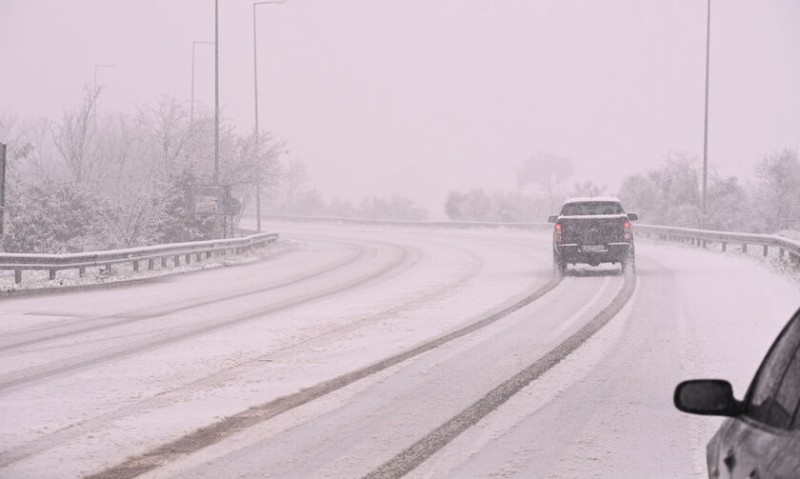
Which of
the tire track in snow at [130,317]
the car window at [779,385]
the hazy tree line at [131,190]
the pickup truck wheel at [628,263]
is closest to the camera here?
the car window at [779,385]

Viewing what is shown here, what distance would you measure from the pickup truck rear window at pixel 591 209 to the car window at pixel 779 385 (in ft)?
60.8

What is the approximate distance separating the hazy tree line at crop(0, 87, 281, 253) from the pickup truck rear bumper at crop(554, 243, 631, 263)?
14647mm

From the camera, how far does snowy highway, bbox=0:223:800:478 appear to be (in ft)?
20.2

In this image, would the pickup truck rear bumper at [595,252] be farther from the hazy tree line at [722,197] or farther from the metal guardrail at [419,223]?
the metal guardrail at [419,223]

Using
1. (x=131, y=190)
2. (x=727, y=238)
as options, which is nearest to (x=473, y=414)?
(x=727, y=238)

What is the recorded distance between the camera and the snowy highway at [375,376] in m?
6.17

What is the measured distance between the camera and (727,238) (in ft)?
94.4

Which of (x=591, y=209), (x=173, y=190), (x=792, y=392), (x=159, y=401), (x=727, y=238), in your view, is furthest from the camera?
(x=173, y=190)

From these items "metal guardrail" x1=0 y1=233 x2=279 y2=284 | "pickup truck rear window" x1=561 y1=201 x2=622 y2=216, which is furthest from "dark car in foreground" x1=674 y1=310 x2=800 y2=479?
"metal guardrail" x1=0 y1=233 x2=279 y2=284

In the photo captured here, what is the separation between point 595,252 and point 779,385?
1784cm

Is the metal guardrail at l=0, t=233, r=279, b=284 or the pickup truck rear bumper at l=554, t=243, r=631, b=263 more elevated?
the pickup truck rear bumper at l=554, t=243, r=631, b=263

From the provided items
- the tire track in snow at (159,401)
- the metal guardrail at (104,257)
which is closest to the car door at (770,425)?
the tire track in snow at (159,401)

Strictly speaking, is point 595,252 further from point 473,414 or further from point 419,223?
point 419,223

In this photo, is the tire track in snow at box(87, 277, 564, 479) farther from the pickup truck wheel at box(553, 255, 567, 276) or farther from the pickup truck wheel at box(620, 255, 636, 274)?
the pickup truck wheel at box(620, 255, 636, 274)
